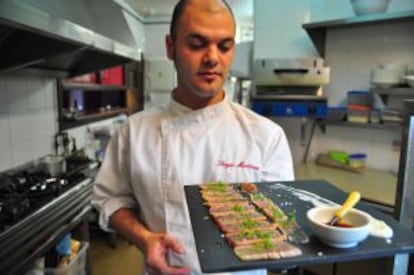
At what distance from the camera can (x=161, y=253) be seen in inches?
24.7

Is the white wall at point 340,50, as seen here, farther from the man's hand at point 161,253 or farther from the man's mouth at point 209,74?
the man's hand at point 161,253

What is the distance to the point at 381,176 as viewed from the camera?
2291mm

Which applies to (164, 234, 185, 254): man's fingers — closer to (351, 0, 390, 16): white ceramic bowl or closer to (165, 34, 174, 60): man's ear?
(165, 34, 174, 60): man's ear

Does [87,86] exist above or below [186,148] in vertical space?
above

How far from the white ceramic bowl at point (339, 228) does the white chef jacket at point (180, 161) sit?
0.90ft

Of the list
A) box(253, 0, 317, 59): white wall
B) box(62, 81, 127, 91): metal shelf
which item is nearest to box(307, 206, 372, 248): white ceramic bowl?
box(253, 0, 317, 59): white wall

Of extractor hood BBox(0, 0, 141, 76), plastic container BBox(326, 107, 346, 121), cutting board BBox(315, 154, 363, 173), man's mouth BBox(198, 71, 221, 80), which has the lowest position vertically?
cutting board BBox(315, 154, 363, 173)

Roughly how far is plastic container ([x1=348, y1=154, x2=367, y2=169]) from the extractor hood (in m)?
1.86

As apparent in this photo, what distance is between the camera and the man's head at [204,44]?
0.77m

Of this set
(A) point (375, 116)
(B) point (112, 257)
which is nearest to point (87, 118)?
(B) point (112, 257)

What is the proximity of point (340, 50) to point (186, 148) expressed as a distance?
2.11 meters

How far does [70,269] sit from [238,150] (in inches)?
58.2

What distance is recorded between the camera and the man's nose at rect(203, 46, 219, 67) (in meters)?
0.76

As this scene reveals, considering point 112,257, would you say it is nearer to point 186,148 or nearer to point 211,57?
point 186,148
